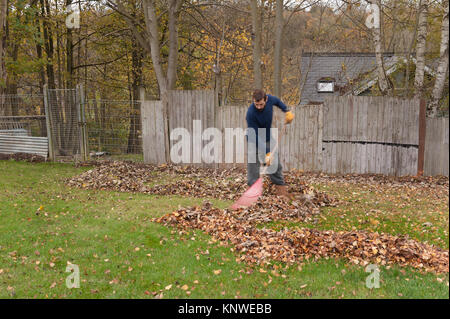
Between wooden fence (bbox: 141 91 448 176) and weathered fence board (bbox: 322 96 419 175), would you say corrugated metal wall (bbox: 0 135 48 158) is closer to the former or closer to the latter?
wooden fence (bbox: 141 91 448 176)

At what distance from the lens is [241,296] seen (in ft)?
13.0

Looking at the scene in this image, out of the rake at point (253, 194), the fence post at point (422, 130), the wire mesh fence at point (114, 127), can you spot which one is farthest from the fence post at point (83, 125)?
the fence post at point (422, 130)

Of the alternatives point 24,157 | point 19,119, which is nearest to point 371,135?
point 24,157

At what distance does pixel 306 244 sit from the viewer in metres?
4.96

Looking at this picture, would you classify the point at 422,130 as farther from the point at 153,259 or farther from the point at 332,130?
the point at 153,259

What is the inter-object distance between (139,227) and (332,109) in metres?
7.01

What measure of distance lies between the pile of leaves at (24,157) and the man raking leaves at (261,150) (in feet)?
27.3

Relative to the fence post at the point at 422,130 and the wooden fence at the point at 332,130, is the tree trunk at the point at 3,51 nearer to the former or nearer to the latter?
the wooden fence at the point at 332,130

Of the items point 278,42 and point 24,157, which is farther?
point 24,157

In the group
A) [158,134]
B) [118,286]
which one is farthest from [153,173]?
[118,286]

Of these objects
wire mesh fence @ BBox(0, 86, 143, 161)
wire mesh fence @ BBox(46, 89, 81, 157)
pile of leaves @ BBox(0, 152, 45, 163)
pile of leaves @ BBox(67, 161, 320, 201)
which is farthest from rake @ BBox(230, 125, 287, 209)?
pile of leaves @ BBox(0, 152, 45, 163)

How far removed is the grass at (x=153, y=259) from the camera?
4.05 m

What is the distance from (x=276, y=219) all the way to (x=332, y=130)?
5.45 metres
